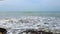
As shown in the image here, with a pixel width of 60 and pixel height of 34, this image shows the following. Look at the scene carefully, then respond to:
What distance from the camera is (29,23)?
158 centimetres

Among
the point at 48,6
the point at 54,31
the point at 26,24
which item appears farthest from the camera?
the point at 48,6

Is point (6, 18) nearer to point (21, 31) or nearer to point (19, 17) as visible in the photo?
point (19, 17)

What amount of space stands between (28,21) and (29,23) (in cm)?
5

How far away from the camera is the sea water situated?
4.92ft

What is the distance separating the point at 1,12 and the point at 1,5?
13cm

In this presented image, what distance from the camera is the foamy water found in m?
1.49

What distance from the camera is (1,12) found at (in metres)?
1.77

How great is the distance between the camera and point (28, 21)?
63.7 inches

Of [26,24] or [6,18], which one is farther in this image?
[6,18]

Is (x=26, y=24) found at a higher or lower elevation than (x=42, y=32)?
higher

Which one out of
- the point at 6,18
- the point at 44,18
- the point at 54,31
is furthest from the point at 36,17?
the point at 6,18

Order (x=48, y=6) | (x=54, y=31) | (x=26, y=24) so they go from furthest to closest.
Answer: (x=48, y=6)
(x=26, y=24)
(x=54, y=31)

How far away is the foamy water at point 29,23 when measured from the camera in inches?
58.6

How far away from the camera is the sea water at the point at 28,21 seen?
1.50 m
